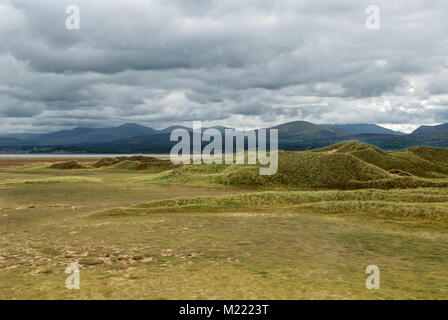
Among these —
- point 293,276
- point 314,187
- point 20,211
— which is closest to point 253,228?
point 293,276

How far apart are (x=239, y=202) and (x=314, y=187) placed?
26350mm

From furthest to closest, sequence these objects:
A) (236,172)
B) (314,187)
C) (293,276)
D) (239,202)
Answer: (236,172) < (314,187) < (239,202) < (293,276)

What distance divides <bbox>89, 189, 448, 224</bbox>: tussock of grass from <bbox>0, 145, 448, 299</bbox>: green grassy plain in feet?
0.44

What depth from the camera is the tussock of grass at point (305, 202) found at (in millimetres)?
32750

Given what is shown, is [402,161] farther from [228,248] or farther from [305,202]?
[228,248]

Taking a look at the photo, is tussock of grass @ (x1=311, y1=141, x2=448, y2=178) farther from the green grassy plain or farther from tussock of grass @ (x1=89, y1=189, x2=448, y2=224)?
the green grassy plain

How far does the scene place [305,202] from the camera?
134 feet

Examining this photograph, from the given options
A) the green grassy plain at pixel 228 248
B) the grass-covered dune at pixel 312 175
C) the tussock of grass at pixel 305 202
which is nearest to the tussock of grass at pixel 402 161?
the grass-covered dune at pixel 312 175

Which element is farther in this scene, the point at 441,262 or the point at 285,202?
the point at 285,202

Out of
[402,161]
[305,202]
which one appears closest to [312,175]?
[305,202]

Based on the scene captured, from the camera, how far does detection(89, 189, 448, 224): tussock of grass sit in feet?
107
